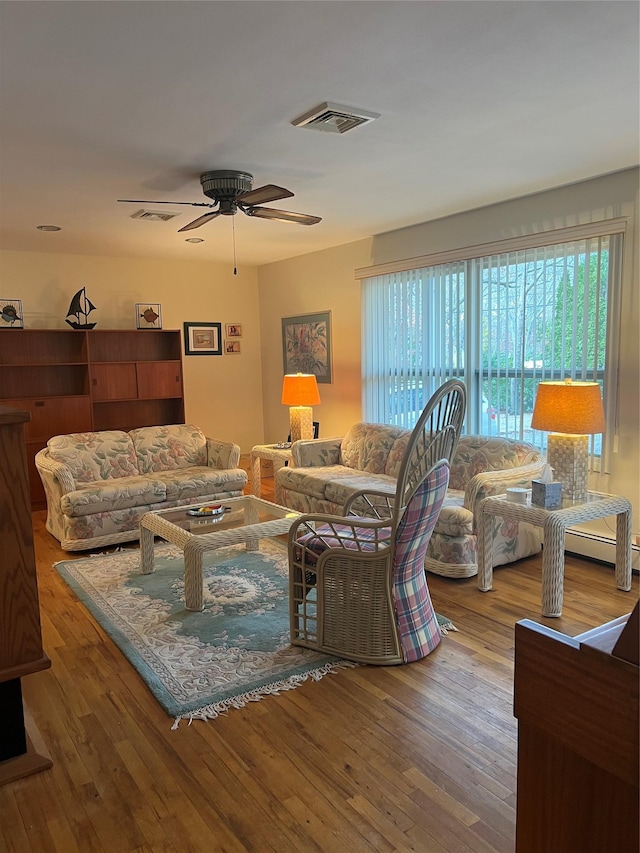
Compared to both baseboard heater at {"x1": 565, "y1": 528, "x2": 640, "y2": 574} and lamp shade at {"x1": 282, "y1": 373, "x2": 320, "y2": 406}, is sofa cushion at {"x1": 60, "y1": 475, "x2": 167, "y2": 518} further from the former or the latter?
baseboard heater at {"x1": 565, "y1": 528, "x2": 640, "y2": 574}

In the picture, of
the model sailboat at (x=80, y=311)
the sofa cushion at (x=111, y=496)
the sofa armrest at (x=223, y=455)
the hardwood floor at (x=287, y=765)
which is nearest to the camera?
the hardwood floor at (x=287, y=765)

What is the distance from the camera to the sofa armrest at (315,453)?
537 centimetres

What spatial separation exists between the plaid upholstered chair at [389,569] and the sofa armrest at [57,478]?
2.29 m

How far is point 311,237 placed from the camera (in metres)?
5.64

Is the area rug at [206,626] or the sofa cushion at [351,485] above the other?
the sofa cushion at [351,485]

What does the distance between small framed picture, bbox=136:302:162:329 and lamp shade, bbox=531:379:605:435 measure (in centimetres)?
444

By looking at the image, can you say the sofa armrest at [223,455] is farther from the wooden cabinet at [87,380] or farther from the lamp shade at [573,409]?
the lamp shade at [573,409]

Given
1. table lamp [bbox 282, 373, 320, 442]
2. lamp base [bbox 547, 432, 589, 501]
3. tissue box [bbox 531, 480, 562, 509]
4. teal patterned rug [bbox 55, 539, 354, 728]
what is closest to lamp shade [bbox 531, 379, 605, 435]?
lamp base [bbox 547, 432, 589, 501]

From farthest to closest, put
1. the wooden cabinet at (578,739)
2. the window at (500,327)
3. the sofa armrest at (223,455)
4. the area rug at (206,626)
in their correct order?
1. the sofa armrest at (223,455)
2. the window at (500,327)
3. the area rug at (206,626)
4. the wooden cabinet at (578,739)

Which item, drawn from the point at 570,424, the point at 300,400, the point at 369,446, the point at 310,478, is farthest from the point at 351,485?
the point at 570,424

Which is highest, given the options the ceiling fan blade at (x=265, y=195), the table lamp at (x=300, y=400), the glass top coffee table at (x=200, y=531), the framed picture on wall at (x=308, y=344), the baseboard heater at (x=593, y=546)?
the ceiling fan blade at (x=265, y=195)

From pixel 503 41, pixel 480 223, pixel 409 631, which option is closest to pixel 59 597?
pixel 409 631

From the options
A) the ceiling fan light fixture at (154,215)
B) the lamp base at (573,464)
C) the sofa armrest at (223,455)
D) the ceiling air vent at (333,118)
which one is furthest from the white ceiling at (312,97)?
the sofa armrest at (223,455)

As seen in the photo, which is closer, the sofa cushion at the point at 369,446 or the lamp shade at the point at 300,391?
the sofa cushion at the point at 369,446
